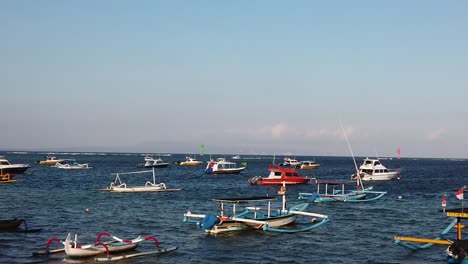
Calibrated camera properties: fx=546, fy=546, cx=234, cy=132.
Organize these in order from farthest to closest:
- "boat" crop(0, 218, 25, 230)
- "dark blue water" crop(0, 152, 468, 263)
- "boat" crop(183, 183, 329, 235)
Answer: "boat" crop(0, 218, 25, 230), "boat" crop(183, 183, 329, 235), "dark blue water" crop(0, 152, 468, 263)

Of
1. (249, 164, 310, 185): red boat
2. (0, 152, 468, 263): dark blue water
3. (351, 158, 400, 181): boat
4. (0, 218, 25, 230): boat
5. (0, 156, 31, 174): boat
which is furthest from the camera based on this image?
(0, 156, 31, 174): boat

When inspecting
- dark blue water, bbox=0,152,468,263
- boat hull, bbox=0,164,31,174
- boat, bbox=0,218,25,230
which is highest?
boat hull, bbox=0,164,31,174

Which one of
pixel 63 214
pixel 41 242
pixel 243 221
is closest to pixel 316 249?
pixel 243 221

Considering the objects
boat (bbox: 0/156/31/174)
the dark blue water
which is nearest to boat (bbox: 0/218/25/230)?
the dark blue water

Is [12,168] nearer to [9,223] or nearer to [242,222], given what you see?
[9,223]

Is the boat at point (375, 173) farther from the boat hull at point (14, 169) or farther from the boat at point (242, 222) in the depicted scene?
the boat hull at point (14, 169)

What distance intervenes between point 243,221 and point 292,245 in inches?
175

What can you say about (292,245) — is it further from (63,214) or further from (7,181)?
(7,181)

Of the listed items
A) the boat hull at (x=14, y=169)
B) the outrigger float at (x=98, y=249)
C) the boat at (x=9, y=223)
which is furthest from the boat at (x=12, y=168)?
the outrigger float at (x=98, y=249)

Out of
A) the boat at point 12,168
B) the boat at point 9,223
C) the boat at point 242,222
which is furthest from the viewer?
the boat at point 12,168

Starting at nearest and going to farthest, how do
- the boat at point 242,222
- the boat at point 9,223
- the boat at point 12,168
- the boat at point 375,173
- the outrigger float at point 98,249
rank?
the outrigger float at point 98,249, the boat at point 242,222, the boat at point 9,223, the boat at point 375,173, the boat at point 12,168

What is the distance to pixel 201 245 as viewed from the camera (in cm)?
3588

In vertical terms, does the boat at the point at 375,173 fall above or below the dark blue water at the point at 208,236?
above

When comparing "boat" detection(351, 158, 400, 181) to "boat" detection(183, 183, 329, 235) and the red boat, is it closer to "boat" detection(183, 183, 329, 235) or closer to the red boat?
the red boat
